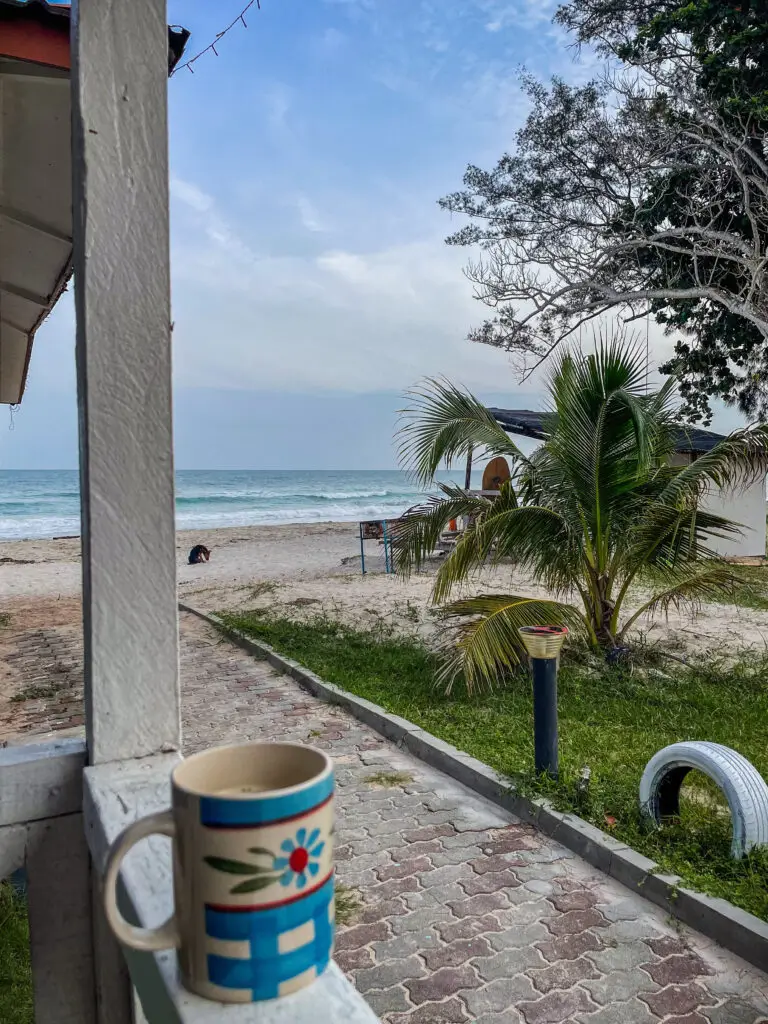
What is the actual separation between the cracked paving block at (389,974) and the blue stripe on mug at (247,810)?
7.67ft

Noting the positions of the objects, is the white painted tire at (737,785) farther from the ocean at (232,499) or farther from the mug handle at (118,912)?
the ocean at (232,499)

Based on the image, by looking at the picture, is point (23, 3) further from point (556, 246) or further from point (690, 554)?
point (556, 246)

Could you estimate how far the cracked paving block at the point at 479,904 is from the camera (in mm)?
→ 3023

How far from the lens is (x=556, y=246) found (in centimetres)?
1673

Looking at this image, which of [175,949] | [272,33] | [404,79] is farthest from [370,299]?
[175,949]

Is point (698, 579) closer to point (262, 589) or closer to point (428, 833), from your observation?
point (428, 833)

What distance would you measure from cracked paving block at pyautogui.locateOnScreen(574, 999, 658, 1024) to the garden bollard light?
1.59m

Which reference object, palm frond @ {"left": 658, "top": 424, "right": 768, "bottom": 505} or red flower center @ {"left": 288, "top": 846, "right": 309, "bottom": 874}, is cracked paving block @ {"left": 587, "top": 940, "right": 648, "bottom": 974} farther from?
palm frond @ {"left": 658, "top": 424, "right": 768, "bottom": 505}

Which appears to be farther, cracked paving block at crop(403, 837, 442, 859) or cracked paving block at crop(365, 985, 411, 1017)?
cracked paving block at crop(403, 837, 442, 859)

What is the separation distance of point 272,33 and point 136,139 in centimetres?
158

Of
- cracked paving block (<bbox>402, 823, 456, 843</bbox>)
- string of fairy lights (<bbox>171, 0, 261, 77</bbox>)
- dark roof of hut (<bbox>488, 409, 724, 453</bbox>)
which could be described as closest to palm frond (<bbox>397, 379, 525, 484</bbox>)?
cracked paving block (<bbox>402, 823, 456, 843</bbox>)

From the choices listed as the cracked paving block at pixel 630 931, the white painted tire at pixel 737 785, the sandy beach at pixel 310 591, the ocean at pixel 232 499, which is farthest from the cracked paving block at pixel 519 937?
the ocean at pixel 232 499

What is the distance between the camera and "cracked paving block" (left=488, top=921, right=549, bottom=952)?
2.80 metres

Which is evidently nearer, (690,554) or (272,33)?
(272,33)
